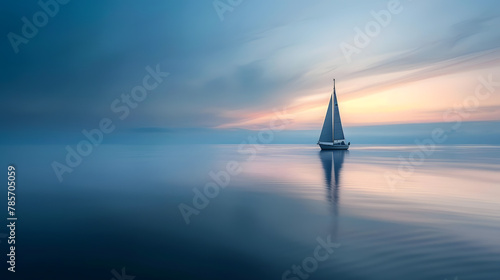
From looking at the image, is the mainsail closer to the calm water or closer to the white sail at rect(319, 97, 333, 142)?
the white sail at rect(319, 97, 333, 142)

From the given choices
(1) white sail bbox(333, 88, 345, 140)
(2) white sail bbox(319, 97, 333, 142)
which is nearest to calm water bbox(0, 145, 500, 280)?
(1) white sail bbox(333, 88, 345, 140)

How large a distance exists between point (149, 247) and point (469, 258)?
37.5ft

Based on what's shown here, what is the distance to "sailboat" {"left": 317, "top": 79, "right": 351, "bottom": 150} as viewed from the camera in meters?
72.1

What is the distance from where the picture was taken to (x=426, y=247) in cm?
1041

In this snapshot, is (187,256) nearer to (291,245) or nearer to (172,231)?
(172,231)

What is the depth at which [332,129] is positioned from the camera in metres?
74.0

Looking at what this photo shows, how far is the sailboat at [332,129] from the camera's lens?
7212 cm

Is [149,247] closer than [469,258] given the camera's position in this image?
No

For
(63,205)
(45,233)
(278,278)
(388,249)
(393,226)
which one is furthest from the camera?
(63,205)

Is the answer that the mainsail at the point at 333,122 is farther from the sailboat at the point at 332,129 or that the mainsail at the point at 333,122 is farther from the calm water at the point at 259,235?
the calm water at the point at 259,235

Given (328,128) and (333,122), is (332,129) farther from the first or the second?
(333,122)

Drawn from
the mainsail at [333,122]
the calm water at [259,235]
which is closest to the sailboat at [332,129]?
the mainsail at [333,122]

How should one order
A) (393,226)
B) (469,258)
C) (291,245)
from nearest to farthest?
1. (469,258)
2. (291,245)
3. (393,226)

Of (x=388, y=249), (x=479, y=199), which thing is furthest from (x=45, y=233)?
(x=479, y=199)
